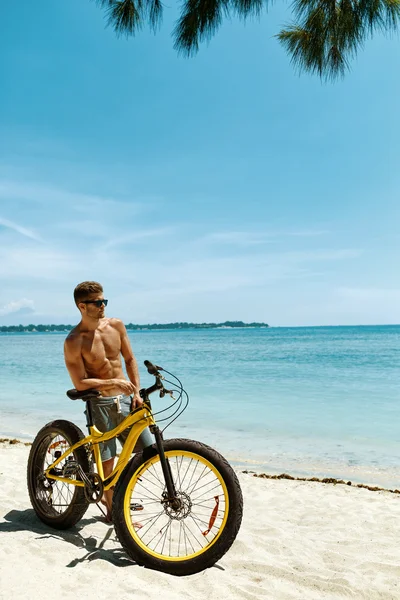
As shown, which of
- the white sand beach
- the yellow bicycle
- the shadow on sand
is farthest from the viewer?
the shadow on sand

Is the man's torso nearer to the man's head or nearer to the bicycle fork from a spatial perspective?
the man's head

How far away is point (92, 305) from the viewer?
3.67 meters

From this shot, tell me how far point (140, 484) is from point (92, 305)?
4.72ft

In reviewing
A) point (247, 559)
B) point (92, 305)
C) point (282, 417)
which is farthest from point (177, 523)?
point (282, 417)

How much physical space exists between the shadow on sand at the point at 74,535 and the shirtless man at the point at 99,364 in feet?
0.99

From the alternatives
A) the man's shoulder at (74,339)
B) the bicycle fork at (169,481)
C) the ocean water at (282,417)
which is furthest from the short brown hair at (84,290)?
the ocean water at (282,417)

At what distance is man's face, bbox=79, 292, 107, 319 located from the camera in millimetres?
3668

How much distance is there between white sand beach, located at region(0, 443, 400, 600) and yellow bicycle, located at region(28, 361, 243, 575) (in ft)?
0.41

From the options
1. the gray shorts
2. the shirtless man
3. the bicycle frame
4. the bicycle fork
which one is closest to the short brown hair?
the shirtless man

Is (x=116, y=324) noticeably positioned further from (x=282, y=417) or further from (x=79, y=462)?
(x=282, y=417)

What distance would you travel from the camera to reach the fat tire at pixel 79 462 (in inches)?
143

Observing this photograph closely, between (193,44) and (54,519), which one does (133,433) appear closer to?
(54,519)

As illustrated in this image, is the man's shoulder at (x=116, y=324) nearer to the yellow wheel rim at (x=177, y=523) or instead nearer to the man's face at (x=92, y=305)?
the man's face at (x=92, y=305)

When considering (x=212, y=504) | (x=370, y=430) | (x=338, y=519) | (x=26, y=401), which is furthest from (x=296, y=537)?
(x=26, y=401)
